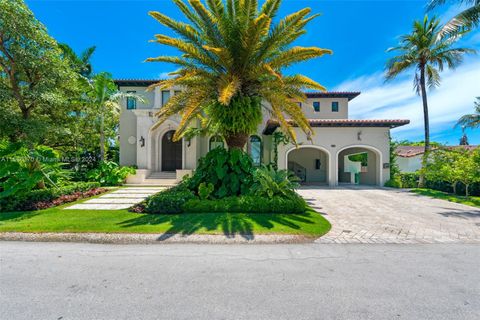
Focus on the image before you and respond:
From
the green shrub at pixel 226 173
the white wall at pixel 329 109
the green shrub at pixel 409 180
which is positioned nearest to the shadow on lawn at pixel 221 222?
the green shrub at pixel 226 173

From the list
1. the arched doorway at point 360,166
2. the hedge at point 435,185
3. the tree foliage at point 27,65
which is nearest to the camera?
the tree foliage at point 27,65

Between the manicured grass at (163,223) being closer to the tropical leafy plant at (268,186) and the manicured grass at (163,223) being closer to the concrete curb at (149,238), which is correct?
the concrete curb at (149,238)

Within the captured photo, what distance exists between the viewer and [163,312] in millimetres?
2596

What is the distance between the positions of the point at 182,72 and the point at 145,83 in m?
11.6

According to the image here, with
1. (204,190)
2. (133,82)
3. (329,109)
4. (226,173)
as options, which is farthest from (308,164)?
(133,82)

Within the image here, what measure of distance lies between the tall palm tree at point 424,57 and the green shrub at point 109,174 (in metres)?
21.2

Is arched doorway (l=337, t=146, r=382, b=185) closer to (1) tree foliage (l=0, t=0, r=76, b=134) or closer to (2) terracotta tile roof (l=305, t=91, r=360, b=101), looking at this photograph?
(2) terracotta tile roof (l=305, t=91, r=360, b=101)

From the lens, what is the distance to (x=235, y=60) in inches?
309

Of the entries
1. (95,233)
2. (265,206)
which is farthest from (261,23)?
(95,233)

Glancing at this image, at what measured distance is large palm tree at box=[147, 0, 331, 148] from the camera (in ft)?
23.9

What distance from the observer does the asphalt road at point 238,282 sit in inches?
104

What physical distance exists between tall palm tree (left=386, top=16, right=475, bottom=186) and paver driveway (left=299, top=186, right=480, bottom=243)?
8115mm

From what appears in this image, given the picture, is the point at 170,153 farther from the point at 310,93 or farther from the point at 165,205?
the point at 310,93

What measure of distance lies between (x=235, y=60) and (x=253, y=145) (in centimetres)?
908
